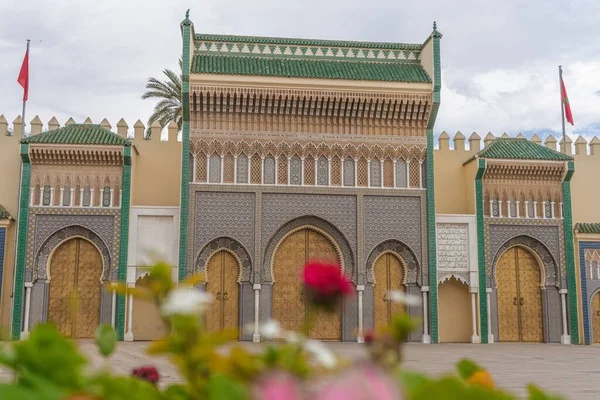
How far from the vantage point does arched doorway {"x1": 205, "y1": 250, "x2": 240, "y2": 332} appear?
15797 millimetres

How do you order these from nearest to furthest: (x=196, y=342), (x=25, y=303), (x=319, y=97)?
(x=196, y=342)
(x=25, y=303)
(x=319, y=97)

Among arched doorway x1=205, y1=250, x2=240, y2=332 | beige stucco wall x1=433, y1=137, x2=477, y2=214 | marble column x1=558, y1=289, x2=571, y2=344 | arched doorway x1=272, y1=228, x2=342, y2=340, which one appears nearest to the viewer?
arched doorway x1=205, y1=250, x2=240, y2=332

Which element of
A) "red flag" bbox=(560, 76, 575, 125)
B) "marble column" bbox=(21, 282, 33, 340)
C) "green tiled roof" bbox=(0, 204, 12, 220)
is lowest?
"marble column" bbox=(21, 282, 33, 340)

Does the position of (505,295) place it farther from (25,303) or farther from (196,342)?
(196,342)

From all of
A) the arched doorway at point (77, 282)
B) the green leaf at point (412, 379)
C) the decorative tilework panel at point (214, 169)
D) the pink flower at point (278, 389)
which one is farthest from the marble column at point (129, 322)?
the pink flower at point (278, 389)

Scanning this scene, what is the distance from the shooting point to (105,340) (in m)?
1.20

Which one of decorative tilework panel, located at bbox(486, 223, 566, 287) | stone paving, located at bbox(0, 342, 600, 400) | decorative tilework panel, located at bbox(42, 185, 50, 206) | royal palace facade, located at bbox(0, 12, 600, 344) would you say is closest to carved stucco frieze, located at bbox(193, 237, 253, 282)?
royal palace facade, located at bbox(0, 12, 600, 344)

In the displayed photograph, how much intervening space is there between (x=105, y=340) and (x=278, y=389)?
779 mm

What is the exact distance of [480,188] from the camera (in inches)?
675

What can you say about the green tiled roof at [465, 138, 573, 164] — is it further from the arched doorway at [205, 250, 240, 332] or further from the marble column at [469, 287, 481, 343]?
the arched doorway at [205, 250, 240, 332]

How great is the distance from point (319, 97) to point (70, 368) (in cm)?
1599

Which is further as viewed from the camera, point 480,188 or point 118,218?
point 480,188


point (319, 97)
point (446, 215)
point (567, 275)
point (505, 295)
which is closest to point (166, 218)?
point (319, 97)

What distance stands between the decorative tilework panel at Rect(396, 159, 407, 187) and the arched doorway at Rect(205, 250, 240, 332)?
A: 15.4 feet
